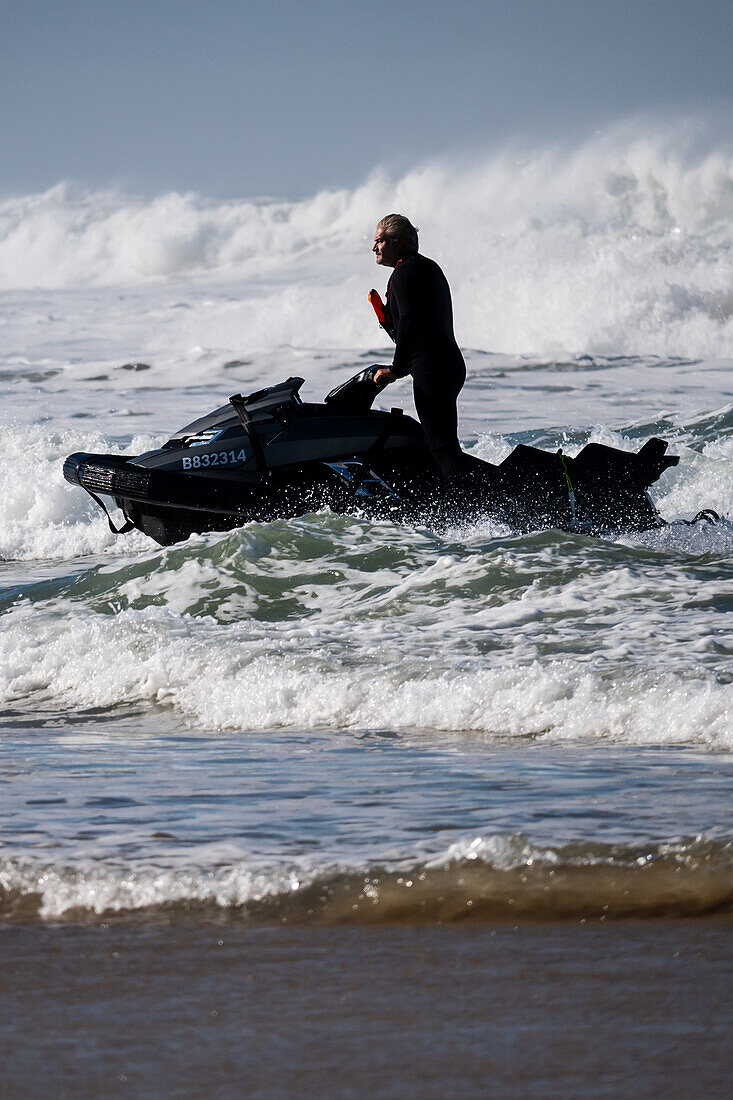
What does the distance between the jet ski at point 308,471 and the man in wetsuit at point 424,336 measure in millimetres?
218

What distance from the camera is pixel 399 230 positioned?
666cm

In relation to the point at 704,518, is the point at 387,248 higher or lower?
higher

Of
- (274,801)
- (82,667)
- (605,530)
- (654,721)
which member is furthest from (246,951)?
(605,530)

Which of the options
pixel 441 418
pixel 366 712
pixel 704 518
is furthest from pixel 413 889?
Result: pixel 704 518

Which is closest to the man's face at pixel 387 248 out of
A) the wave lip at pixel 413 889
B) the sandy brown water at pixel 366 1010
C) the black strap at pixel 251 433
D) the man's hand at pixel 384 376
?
the man's hand at pixel 384 376

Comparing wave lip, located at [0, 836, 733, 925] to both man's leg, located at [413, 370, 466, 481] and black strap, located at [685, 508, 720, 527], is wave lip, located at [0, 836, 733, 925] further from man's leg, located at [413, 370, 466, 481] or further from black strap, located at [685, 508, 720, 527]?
black strap, located at [685, 508, 720, 527]

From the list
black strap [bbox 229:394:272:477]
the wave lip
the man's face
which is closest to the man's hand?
the man's face

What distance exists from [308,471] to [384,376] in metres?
0.70

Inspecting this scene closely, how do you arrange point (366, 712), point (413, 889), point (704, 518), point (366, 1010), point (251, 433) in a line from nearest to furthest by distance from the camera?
point (366, 1010) < point (413, 889) < point (366, 712) < point (251, 433) < point (704, 518)

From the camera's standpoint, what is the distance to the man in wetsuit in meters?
6.59

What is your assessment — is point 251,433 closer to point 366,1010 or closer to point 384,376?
point 384,376

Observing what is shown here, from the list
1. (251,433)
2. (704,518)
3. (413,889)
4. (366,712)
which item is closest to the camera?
(413,889)

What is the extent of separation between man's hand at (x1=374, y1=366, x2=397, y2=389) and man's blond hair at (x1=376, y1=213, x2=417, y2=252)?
0.67 metres

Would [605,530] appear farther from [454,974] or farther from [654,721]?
[454,974]
